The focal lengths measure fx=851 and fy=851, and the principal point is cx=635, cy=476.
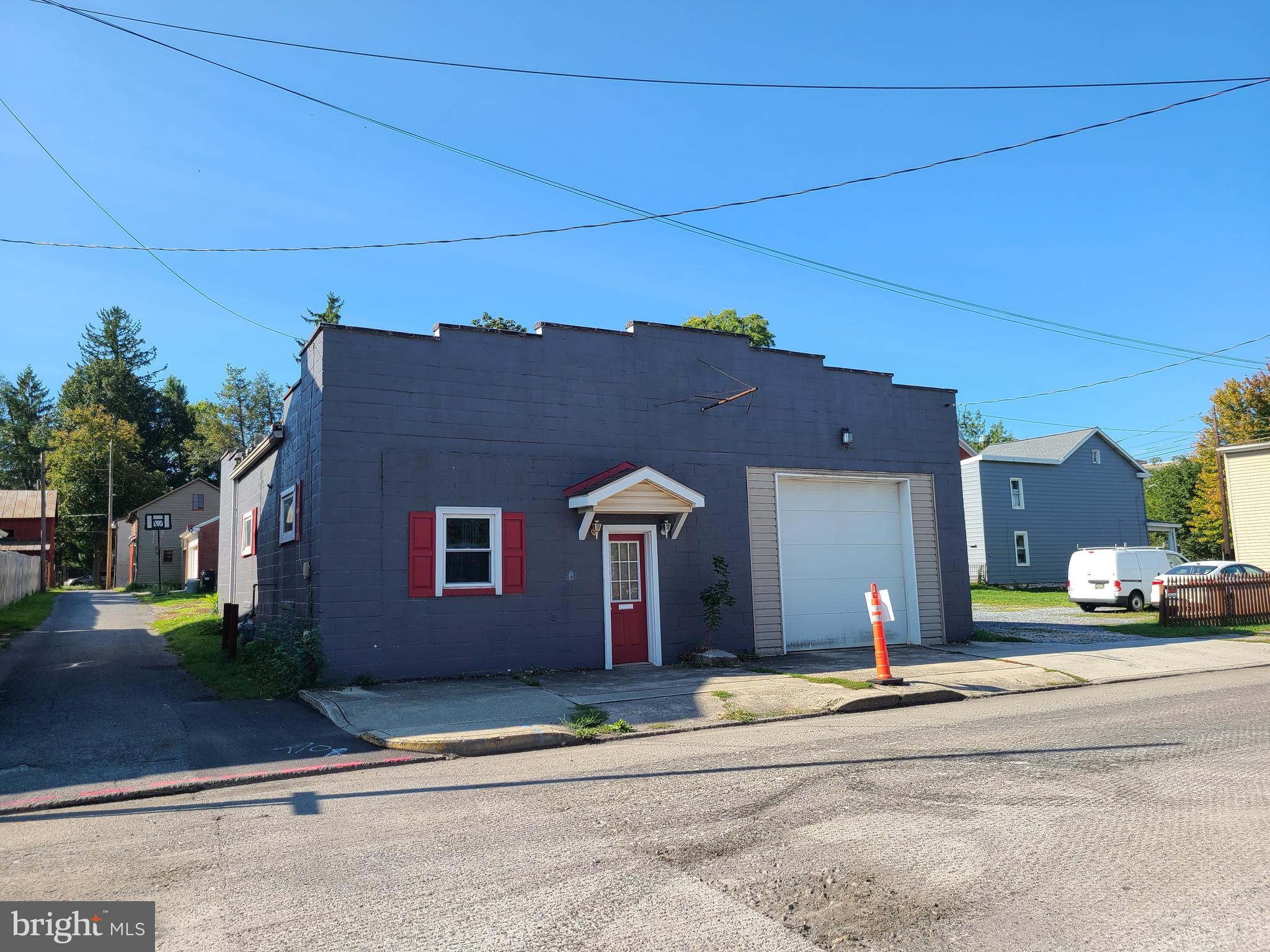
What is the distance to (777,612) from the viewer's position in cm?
1509

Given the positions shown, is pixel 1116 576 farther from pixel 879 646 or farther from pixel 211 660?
pixel 211 660

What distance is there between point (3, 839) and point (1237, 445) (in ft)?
111

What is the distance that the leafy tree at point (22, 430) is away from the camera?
72.0m

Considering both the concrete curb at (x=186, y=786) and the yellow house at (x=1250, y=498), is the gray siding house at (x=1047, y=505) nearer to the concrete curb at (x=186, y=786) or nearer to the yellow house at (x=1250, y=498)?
the yellow house at (x=1250, y=498)

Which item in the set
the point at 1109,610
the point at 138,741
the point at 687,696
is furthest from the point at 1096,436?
the point at 138,741

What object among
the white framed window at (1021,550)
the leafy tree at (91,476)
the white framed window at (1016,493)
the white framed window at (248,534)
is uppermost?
the leafy tree at (91,476)

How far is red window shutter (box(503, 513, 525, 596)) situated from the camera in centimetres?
1281

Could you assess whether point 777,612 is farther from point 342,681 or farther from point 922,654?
point 342,681

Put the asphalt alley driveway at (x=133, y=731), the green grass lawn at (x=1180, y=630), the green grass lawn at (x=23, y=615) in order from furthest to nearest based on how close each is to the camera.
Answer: the green grass lawn at (x=23, y=615) → the green grass lawn at (x=1180, y=630) → the asphalt alley driveway at (x=133, y=731)

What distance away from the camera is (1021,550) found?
116 feet

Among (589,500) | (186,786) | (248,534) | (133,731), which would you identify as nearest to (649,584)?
(589,500)

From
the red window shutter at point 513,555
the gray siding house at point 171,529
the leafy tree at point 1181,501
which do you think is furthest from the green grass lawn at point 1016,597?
the gray siding house at point 171,529

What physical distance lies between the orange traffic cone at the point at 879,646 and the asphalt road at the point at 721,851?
3.50 metres

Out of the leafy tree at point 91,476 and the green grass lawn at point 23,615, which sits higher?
the leafy tree at point 91,476
